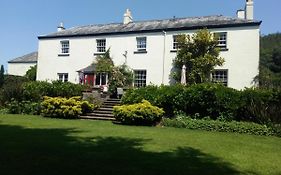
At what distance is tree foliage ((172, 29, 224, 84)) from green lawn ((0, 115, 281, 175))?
1442 centimetres

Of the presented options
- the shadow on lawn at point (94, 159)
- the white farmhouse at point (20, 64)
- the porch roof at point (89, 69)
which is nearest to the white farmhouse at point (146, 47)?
the porch roof at point (89, 69)

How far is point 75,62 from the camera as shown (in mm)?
32688

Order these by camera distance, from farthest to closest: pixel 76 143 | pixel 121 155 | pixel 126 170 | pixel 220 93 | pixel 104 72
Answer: pixel 104 72
pixel 220 93
pixel 76 143
pixel 121 155
pixel 126 170

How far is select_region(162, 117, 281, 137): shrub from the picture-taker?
A: 14.3 m

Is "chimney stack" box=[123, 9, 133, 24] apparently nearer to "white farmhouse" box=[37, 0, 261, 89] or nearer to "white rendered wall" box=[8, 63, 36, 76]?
"white farmhouse" box=[37, 0, 261, 89]

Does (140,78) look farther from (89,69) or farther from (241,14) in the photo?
(241,14)

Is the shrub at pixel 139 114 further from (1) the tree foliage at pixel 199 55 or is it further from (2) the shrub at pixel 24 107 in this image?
(1) the tree foliage at pixel 199 55

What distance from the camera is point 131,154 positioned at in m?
8.46

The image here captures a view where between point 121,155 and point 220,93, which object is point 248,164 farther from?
point 220,93

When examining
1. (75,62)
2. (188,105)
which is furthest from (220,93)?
(75,62)

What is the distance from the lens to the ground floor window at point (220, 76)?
88.2 feet

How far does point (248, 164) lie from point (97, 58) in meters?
24.5

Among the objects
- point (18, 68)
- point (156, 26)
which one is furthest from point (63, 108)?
point (18, 68)

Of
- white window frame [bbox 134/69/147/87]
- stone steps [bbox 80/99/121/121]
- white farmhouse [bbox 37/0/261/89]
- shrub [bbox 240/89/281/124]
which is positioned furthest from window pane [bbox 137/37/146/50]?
shrub [bbox 240/89/281/124]
